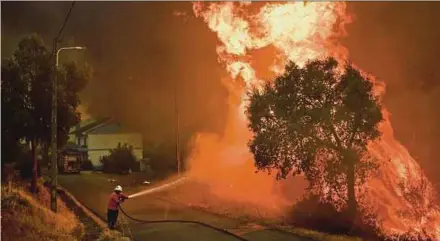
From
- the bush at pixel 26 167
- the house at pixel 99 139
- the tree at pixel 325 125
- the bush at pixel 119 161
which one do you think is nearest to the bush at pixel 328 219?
the tree at pixel 325 125

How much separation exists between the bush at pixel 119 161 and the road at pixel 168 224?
209 inches

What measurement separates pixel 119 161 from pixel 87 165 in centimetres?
329

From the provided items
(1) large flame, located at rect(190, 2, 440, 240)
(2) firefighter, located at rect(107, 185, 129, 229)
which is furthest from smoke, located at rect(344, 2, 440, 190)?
(2) firefighter, located at rect(107, 185, 129, 229)

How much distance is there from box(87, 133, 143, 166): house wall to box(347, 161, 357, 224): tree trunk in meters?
29.4

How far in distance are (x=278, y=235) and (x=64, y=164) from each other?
31.7 meters

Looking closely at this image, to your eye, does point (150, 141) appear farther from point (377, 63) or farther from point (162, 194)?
point (377, 63)

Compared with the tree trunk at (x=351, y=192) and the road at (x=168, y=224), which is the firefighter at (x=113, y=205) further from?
the tree trunk at (x=351, y=192)

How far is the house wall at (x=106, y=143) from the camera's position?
4622 centimetres

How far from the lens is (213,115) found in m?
44.6

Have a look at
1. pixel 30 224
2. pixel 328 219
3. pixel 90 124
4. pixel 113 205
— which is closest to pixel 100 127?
pixel 90 124

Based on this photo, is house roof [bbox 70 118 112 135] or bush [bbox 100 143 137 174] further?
house roof [bbox 70 118 112 135]

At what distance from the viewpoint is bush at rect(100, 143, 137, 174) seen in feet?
145

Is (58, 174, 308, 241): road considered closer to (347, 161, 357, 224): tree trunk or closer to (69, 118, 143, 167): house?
(347, 161, 357, 224): tree trunk

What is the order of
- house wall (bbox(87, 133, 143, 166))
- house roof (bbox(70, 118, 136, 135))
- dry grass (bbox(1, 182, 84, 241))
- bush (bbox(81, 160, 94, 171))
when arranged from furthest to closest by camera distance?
house roof (bbox(70, 118, 136, 135)) < house wall (bbox(87, 133, 143, 166)) < bush (bbox(81, 160, 94, 171)) < dry grass (bbox(1, 182, 84, 241))
